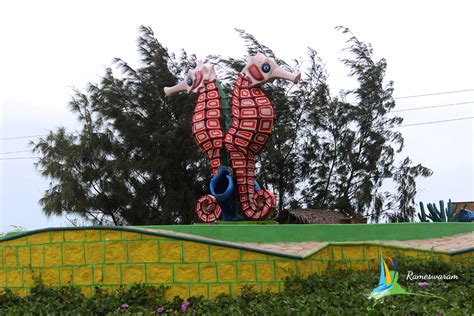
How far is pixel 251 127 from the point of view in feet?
31.8

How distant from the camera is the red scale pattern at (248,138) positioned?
31.8 feet

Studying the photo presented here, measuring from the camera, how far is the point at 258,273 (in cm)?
580

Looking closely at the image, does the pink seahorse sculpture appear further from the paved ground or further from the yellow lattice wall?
the yellow lattice wall

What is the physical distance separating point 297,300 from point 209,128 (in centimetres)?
587

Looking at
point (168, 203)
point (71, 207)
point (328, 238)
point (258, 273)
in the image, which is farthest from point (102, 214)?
point (258, 273)

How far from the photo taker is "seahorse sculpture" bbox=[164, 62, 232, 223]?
32.6ft

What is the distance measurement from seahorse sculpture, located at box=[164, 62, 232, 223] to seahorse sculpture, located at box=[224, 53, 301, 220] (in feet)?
0.76

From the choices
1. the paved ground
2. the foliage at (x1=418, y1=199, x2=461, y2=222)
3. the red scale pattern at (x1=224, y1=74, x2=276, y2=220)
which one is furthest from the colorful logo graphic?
the foliage at (x1=418, y1=199, x2=461, y2=222)

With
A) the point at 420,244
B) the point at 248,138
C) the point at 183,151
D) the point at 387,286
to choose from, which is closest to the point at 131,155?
the point at 183,151

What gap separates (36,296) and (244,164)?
474 cm

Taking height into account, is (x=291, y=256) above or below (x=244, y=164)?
below

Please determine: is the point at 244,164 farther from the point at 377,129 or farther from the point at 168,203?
the point at 377,129

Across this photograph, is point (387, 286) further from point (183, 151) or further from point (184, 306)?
point (183, 151)

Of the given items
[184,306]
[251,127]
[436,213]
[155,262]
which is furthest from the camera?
[436,213]
